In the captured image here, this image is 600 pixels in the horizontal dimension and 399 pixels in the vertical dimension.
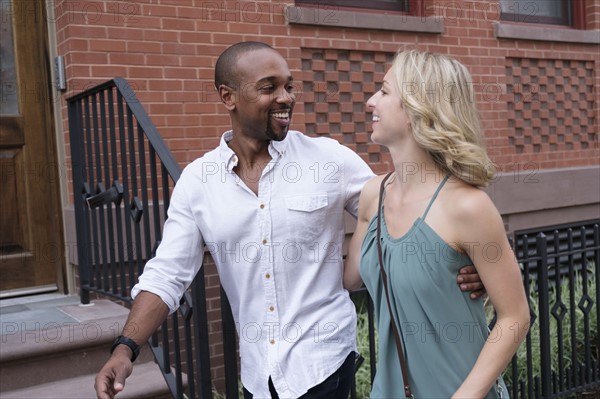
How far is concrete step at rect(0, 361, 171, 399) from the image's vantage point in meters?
3.50

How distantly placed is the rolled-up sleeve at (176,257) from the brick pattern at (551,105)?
16.5ft

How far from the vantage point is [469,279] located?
2.06m

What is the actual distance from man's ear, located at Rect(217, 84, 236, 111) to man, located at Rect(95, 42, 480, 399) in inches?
1.3

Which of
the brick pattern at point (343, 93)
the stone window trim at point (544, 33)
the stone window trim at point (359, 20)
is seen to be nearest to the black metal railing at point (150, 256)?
the brick pattern at point (343, 93)

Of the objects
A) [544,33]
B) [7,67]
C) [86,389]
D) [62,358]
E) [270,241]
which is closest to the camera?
[270,241]

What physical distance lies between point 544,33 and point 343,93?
2364 millimetres

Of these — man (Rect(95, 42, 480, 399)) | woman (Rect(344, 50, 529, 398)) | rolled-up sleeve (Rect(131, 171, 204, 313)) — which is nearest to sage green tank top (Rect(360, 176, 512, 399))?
woman (Rect(344, 50, 529, 398))

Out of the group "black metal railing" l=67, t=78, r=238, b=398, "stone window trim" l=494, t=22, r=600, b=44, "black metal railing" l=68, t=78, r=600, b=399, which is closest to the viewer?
"black metal railing" l=67, t=78, r=238, b=398

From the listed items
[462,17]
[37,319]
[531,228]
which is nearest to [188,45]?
[37,319]

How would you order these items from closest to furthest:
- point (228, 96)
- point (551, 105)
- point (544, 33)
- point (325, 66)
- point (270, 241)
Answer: point (270, 241) → point (228, 96) → point (325, 66) → point (544, 33) → point (551, 105)

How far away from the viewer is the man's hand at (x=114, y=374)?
2.12 metres

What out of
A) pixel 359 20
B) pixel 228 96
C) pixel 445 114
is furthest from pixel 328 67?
pixel 445 114

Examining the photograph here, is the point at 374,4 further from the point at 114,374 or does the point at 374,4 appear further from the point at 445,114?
the point at 114,374

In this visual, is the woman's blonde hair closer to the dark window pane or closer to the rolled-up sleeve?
the rolled-up sleeve
